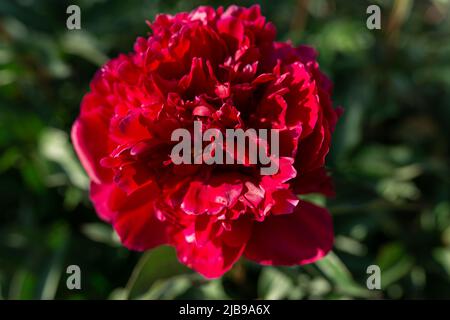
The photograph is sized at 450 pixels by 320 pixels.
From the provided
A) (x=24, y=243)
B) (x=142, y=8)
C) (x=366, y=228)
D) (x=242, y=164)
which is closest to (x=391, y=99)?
(x=366, y=228)

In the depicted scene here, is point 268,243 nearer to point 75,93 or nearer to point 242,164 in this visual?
point 242,164

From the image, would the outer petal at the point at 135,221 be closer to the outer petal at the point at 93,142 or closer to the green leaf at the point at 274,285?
the outer petal at the point at 93,142

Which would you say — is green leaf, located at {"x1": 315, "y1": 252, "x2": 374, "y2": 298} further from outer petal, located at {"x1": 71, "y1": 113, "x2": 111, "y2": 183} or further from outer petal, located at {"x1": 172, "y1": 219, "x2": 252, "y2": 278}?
outer petal, located at {"x1": 71, "y1": 113, "x2": 111, "y2": 183}

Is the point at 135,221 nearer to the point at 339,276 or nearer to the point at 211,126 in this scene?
the point at 211,126

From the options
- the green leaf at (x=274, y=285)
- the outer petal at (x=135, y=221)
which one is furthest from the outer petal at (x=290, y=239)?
the green leaf at (x=274, y=285)

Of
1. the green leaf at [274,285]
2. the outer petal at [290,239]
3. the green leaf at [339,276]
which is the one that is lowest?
the green leaf at [274,285]

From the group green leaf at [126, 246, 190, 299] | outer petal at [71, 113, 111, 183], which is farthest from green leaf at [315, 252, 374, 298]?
outer petal at [71, 113, 111, 183]

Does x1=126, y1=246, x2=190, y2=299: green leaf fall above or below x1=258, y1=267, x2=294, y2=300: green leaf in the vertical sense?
above

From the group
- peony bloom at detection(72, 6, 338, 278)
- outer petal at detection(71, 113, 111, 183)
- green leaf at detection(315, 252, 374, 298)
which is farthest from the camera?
green leaf at detection(315, 252, 374, 298)
